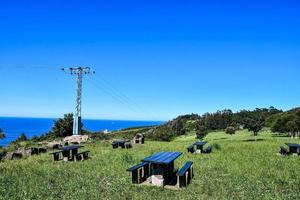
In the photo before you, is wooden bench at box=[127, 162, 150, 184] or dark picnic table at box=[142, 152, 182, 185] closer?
dark picnic table at box=[142, 152, 182, 185]

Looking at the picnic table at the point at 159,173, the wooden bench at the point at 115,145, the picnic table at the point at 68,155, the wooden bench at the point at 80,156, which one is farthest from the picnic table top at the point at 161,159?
the wooden bench at the point at 115,145

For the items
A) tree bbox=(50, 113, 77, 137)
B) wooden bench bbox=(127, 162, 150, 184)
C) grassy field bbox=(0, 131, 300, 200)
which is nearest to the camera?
grassy field bbox=(0, 131, 300, 200)

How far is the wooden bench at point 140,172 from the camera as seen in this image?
1554 cm

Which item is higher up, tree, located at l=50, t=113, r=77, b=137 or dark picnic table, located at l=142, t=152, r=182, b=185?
tree, located at l=50, t=113, r=77, b=137

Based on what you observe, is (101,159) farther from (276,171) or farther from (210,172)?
(276,171)

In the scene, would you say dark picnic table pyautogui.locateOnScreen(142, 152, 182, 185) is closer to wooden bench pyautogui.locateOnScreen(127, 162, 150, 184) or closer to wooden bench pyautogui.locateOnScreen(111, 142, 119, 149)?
wooden bench pyautogui.locateOnScreen(127, 162, 150, 184)

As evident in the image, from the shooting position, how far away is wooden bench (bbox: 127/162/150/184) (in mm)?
15539

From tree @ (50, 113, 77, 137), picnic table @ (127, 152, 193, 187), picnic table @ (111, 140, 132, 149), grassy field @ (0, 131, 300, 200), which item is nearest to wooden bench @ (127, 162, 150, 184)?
picnic table @ (127, 152, 193, 187)

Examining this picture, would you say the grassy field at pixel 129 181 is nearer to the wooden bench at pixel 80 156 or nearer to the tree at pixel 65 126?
the wooden bench at pixel 80 156

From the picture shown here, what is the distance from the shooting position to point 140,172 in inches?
648

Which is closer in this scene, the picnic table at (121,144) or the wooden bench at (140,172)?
the wooden bench at (140,172)

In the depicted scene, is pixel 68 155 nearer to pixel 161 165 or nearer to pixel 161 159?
pixel 161 159

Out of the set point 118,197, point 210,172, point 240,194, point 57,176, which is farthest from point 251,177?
point 57,176

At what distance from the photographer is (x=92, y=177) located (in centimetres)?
1653
